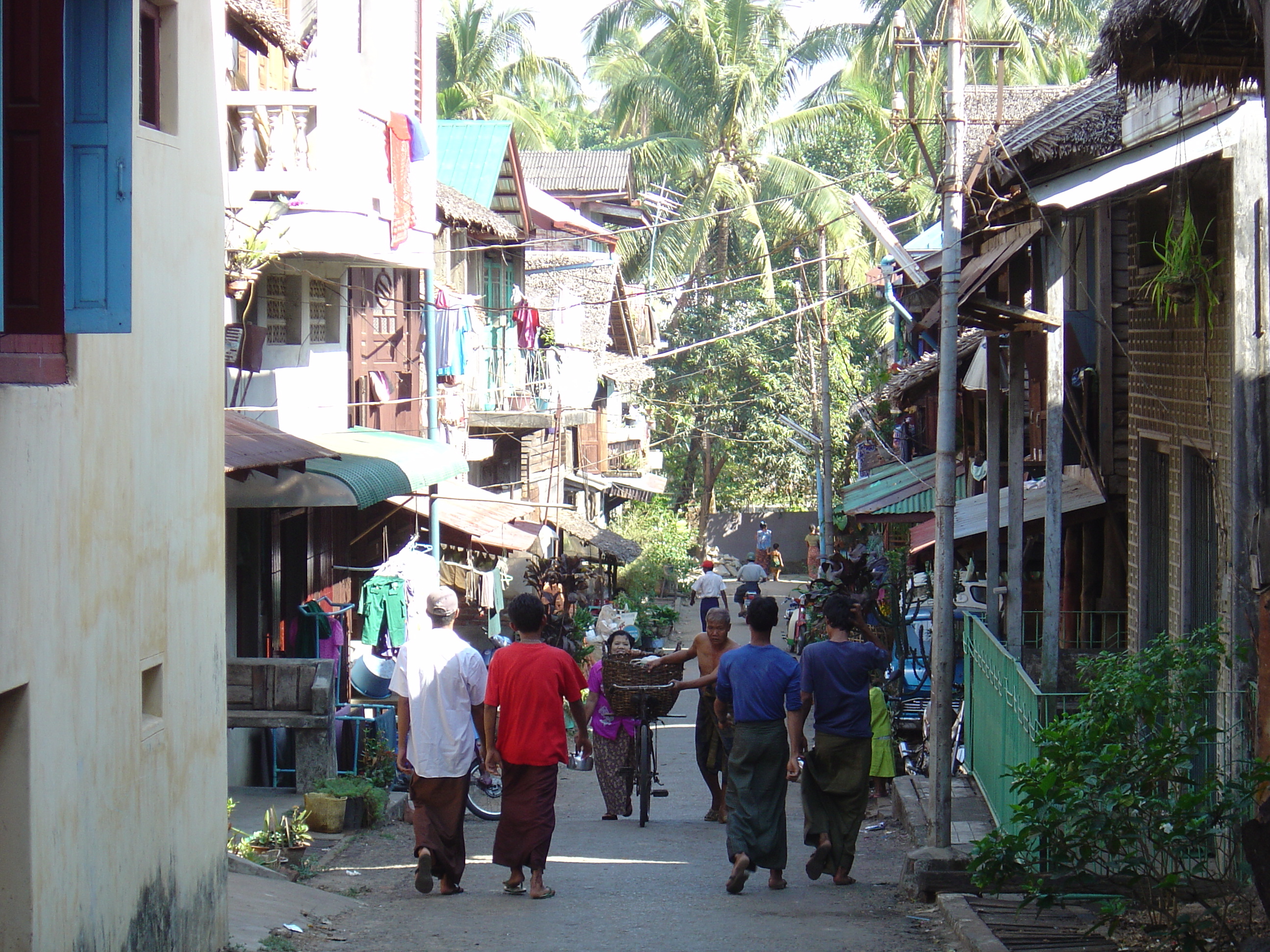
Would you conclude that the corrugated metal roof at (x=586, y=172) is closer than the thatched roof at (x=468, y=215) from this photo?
No

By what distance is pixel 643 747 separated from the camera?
1019 centimetres

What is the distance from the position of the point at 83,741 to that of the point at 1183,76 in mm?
A: 5371

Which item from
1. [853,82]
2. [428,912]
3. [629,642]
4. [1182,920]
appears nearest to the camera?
[1182,920]

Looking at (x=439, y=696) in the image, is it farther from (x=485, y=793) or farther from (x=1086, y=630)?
(x=1086, y=630)

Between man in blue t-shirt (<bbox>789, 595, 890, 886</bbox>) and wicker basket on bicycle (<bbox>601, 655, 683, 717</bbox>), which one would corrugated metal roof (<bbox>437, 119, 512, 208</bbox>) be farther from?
man in blue t-shirt (<bbox>789, 595, 890, 886</bbox>)

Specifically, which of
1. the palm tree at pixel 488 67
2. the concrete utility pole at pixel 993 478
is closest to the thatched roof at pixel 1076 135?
the concrete utility pole at pixel 993 478

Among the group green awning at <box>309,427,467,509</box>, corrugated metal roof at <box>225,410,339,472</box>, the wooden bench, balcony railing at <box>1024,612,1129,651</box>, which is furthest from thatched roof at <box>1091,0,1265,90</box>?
green awning at <box>309,427,467,509</box>

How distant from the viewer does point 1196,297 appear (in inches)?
293

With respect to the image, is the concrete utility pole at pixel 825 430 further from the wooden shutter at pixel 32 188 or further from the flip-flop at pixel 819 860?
the wooden shutter at pixel 32 188

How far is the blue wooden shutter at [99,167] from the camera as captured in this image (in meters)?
4.68

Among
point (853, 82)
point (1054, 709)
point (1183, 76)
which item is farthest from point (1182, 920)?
point (853, 82)

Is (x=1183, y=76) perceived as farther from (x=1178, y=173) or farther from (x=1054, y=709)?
(x=1054, y=709)

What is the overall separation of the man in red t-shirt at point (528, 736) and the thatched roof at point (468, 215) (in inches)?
479

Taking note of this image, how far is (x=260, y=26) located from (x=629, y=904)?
26.7 ft
